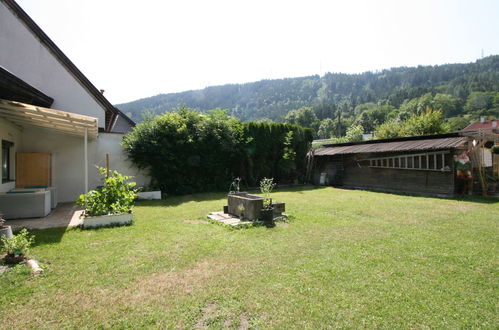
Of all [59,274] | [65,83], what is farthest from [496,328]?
[65,83]

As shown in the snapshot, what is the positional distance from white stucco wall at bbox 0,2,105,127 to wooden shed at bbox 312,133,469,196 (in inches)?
547

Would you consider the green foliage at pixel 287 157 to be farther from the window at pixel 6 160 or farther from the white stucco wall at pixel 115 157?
the window at pixel 6 160

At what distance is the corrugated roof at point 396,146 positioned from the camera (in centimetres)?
1162

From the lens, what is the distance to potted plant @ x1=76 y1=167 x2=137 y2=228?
678cm

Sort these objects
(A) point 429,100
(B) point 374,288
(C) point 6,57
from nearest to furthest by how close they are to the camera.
A: 1. (B) point 374,288
2. (C) point 6,57
3. (A) point 429,100

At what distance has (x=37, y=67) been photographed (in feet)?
36.2

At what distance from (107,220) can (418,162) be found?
1333 centimetres

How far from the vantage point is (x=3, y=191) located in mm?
7930

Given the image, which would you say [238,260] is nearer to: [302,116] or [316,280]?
[316,280]

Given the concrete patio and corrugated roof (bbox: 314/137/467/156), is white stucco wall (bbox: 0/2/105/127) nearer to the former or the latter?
the concrete patio

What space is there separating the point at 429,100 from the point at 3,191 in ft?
280

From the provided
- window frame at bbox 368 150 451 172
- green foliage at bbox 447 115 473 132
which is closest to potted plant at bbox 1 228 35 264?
window frame at bbox 368 150 451 172

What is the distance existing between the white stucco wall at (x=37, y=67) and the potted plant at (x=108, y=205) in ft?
20.5

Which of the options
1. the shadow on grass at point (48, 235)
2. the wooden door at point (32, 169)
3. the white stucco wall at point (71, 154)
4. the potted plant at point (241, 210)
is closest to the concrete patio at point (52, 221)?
the shadow on grass at point (48, 235)
